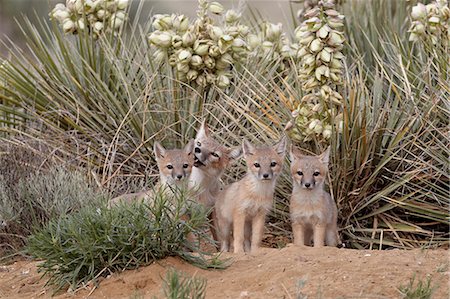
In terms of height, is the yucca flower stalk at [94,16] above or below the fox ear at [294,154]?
above

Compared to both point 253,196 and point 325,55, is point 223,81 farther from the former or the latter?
point 253,196

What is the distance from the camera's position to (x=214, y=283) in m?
5.68

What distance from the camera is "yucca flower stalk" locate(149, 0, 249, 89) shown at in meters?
8.42

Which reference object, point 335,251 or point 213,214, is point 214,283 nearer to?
point 335,251

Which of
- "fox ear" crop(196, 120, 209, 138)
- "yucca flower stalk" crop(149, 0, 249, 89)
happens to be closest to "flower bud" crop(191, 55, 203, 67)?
"yucca flower stalk" crop(149, 0, 249, 89)

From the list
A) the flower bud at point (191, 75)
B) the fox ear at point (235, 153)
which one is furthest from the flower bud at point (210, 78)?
the fox ear at point (235, 153)

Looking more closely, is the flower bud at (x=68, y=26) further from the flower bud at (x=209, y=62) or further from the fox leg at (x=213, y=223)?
the fox leg at (x=213, y=223)

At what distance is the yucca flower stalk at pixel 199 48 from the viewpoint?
842cm

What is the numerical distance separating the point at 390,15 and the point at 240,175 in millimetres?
2953

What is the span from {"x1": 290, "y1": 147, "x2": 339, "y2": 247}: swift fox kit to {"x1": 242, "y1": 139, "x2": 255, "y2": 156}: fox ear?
0.32 meters

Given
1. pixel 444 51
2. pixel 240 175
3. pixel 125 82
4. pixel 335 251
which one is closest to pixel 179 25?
pixel 125 82

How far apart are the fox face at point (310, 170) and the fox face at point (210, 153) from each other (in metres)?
0.66

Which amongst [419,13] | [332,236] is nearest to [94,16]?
[419,13]

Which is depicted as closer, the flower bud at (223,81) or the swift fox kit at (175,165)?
the swift fox kit at (175,165)
